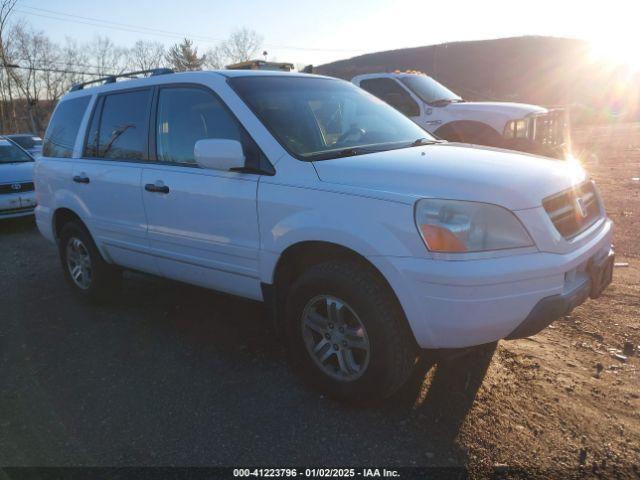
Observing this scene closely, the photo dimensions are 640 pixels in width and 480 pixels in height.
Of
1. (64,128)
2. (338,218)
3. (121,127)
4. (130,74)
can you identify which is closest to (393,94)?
(130,74)

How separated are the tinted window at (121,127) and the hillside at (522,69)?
54855mm

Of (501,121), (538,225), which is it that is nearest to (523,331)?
(538,225)

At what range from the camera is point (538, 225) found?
8.95 feet

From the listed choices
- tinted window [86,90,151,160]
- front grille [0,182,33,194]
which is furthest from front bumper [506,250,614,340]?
front grille [0,182,33,194]

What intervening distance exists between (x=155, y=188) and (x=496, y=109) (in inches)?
261

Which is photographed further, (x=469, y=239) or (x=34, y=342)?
(x=34, y=342)

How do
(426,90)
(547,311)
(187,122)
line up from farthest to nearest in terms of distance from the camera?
(426,90) → (187,122) → (547,311)

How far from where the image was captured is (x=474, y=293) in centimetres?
255

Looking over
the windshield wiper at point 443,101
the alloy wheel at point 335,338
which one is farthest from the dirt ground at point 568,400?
the windshield wiper at point 443,101

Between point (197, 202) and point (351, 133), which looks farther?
point (351, 133)

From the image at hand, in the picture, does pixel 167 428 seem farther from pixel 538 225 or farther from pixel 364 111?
pixel 364 111

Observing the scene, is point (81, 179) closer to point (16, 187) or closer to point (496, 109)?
point (16, 187)

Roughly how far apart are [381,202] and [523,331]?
3.12ft

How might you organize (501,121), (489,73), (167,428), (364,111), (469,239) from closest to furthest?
1. (469,239)
2. (167,428)
3. (364,111)
4. (501,121)
5. (489,73)
